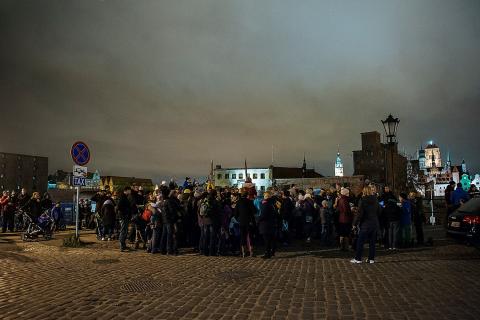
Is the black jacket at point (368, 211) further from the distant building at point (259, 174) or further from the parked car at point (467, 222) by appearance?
the distant building at point (259, 174)

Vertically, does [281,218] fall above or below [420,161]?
below

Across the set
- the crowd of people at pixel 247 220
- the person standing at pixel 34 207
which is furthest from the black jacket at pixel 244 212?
the person standing at pixel 34 207

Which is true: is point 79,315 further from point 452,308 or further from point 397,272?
point 397,272

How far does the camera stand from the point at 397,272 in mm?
9125

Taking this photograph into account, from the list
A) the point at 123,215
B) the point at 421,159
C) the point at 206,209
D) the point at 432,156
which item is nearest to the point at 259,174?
the point at 421,159

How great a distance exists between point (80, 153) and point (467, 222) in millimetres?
13627

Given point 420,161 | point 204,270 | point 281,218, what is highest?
point 420,161

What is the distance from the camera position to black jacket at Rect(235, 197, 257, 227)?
39.0ft

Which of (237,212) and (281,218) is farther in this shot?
(281,218)

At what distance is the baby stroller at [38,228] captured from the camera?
15625 millimetres

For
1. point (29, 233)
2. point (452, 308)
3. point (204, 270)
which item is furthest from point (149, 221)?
point (452, 308)

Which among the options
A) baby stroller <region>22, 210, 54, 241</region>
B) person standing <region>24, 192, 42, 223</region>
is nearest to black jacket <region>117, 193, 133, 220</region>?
baby stroller <region>22, 210, 54, 241</region>

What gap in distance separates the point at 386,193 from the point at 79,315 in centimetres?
1137

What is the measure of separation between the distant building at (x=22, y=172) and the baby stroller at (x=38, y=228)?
93178 millimetres
